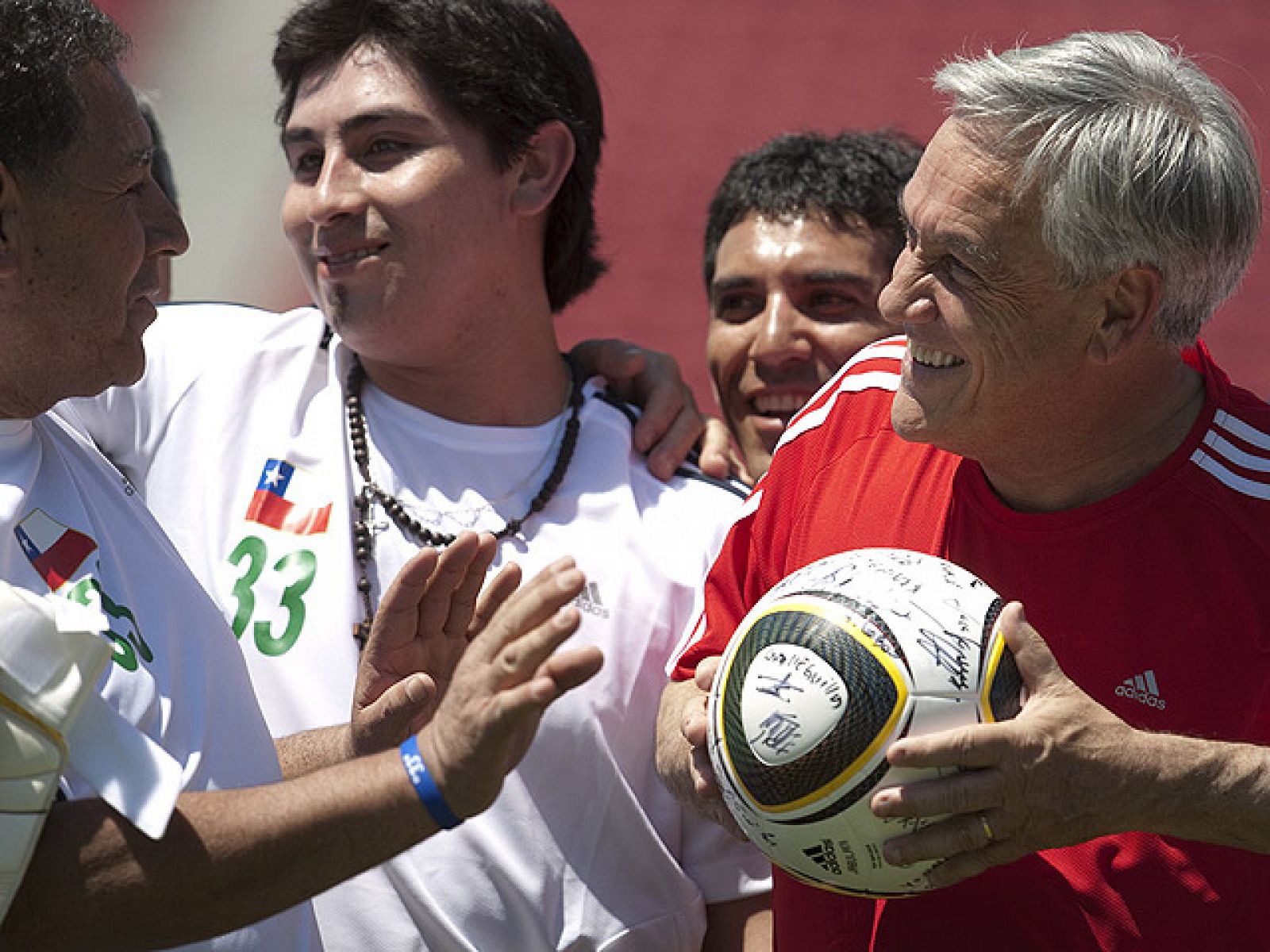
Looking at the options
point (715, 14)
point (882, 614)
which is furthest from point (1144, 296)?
point (715, 14)

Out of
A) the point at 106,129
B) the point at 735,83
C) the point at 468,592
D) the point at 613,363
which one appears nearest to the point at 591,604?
the point at 468,592

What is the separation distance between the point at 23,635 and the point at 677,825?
160 cm

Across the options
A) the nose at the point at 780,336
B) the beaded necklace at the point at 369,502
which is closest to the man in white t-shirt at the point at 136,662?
the beaded necklace at the point at 369,502

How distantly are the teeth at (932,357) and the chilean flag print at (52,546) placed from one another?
1.37m

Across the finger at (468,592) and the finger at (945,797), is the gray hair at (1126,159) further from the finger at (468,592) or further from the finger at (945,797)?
the finger at (468,592)

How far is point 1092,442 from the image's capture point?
2.75 metres

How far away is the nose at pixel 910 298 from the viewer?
109 inches

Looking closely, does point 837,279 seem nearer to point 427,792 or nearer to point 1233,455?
point 1233,455

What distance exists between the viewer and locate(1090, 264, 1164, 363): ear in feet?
8.82

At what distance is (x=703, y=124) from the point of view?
984 cm

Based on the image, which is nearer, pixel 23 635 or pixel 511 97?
pixel 23 635

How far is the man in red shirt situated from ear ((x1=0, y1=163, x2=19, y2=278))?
1248 millimetres

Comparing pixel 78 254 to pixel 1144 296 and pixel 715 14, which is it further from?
pixel 715 14

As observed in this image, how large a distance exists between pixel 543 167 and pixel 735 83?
6336mm
